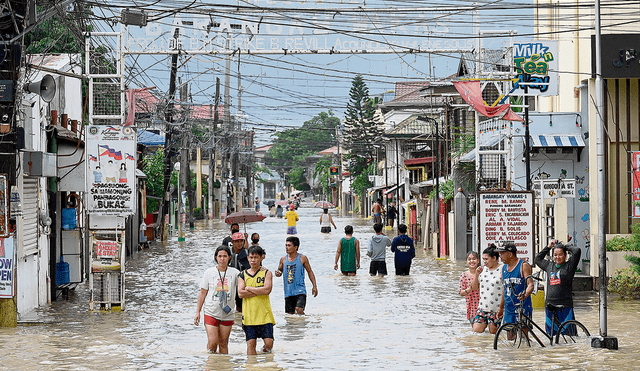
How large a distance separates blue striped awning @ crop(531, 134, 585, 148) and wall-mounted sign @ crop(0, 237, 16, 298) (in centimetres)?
1313

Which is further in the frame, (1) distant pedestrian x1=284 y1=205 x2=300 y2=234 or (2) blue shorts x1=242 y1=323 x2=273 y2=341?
(1) distant pedestrian x1=284 y1=205 x2=300 y2=234

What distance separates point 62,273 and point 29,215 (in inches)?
91.6

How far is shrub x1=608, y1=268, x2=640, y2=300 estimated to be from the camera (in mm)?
17969

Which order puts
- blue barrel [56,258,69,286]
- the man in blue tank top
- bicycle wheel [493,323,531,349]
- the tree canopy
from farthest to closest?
the tree canopy
blue barrel [56,258,69,286]
the man in blue tank top
bicycle wheel [493,323,531,349]

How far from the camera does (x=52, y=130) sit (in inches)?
688

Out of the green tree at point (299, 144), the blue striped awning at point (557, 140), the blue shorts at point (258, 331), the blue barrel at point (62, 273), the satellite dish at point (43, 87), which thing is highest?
the green tree at point (299, 144)

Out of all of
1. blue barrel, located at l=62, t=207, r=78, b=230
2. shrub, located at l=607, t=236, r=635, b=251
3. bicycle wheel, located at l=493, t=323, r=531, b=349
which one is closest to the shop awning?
shrub, located at l=607, t=236, r=635, b=251

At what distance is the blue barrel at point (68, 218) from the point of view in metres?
19.2

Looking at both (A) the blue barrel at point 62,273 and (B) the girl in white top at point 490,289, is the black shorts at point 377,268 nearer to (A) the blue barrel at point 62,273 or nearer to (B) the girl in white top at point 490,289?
(A) the blue barrel at point 62,273

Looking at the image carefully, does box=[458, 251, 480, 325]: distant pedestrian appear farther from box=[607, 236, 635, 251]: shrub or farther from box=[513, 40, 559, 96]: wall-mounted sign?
box=[607, 236, 635, 251]: shrub

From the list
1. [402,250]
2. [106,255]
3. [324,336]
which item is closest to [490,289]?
[324,336]

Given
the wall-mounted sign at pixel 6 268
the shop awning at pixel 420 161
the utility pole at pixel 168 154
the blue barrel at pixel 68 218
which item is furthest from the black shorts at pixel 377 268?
the shop awning at pixel 420 161

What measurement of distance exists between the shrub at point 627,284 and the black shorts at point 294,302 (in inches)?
274

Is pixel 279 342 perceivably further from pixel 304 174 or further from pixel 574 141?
pixel 304 174
